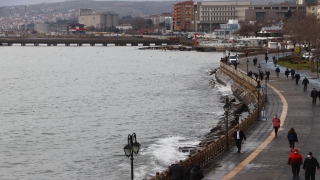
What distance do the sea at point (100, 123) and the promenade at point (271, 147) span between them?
4.29 meters

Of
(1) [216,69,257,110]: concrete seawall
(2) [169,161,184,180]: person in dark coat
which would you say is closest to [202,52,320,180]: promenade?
(2) [169,161,184,180]: person in dark coat

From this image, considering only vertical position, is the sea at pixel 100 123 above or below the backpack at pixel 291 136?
below

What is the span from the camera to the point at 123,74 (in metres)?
107

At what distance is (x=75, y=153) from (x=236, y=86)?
27.6 meters

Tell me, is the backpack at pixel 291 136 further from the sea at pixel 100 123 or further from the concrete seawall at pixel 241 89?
the concrete seawall at pixel 241 89

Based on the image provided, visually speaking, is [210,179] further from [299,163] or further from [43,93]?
[43,93]

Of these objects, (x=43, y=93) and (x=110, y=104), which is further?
(x=43, y=93)

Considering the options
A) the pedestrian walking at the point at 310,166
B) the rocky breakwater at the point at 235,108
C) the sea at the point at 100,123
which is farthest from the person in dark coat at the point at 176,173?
the rocky breakwater at the point at 235,108

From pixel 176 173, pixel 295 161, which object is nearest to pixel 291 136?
pixel 295 161

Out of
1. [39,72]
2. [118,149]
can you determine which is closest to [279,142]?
[118,149]

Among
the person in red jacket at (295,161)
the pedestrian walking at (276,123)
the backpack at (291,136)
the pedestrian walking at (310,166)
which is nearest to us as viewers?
the pedestrian walking at (310,166)

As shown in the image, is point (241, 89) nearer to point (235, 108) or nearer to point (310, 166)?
point (235, 108)

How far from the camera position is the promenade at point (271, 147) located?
2467cm

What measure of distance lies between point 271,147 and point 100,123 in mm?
22339
